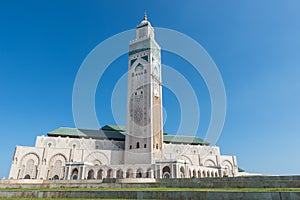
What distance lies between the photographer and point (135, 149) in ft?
140

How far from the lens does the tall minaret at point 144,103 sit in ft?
139

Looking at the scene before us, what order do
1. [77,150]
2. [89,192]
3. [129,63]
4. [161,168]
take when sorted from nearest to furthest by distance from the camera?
[89,192] < [161,168] < [77,150] < [129,63]

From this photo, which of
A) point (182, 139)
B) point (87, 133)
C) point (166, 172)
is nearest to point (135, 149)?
point (166, 172)

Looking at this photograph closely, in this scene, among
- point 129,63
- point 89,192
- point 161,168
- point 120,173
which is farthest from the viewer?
point 129,63

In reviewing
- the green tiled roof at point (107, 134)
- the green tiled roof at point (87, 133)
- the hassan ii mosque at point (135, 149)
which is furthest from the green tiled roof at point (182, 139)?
the green tiled roof at point (87, 133)

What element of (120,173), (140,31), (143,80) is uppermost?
(140,31)

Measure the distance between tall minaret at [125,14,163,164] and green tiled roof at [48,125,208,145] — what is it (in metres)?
9.06

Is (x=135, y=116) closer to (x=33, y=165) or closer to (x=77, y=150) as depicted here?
(x=77, y=150)

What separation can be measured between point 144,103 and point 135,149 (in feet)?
33.6

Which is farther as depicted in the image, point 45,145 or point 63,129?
point 63,129

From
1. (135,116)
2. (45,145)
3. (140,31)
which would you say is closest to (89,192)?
(135,116)

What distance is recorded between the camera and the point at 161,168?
3647 centimetres

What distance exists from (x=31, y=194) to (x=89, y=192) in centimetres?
318

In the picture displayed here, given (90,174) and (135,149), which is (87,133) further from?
(135,149)
